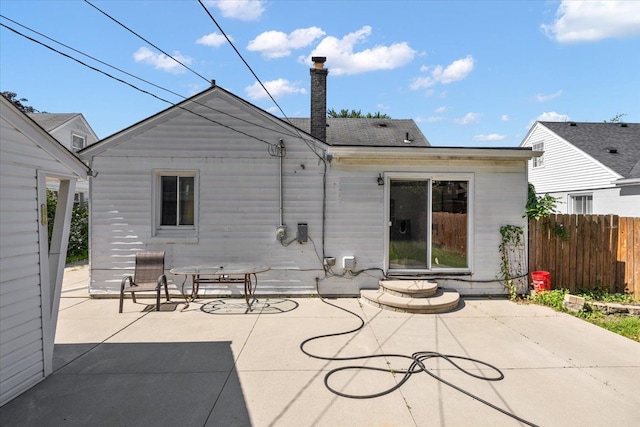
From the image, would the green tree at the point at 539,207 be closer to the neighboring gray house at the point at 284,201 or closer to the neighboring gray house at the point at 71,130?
the neighboring gray house at the point at 284,201

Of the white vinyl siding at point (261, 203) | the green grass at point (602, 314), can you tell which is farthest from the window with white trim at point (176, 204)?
the green grass at point (602, 314)

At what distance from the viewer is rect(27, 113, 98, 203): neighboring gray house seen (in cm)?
1744

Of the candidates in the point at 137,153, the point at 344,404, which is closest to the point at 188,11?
the point at 137,153

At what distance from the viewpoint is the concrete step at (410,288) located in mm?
6637

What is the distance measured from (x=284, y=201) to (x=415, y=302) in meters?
3.29

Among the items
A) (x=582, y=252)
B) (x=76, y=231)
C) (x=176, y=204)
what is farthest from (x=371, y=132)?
(x=76, y=231)

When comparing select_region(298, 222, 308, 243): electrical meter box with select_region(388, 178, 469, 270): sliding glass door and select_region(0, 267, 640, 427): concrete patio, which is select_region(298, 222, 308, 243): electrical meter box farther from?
select_region(388, 178, 469, 270): sliding glass door

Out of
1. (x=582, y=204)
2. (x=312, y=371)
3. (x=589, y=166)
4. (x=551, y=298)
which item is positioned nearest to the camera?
(x=312, y=371)

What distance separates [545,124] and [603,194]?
19.0ft

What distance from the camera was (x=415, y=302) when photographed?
21.0 ft

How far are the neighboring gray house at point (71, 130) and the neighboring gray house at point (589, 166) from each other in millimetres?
21872

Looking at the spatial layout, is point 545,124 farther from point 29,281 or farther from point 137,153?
point 29,281

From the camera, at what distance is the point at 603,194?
14016mm

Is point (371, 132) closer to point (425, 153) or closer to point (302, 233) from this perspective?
point (425, 153)
